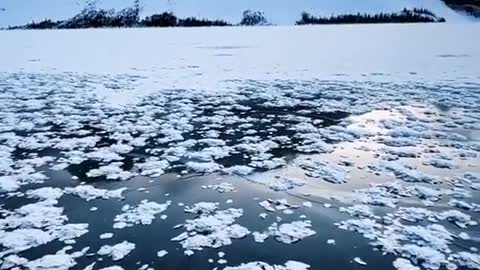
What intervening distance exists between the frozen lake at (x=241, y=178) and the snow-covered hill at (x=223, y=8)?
425 feet

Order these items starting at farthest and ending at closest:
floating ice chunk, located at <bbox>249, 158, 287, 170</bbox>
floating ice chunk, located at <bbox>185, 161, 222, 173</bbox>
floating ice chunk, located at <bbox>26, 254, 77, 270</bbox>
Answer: floating ice chunk, located at <bbox>249, 158, 287, 170</bbox>
floating ice chunk, located at <bbox>185, 161, 222, 173</bbox>
floating ice chunk, located at <bbox>26, 254, 77, 270</bbox>

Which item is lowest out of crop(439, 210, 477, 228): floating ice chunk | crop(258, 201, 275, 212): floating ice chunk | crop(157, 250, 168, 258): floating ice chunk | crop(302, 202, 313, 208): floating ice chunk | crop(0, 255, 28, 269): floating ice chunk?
crop(439, 210, 477, 228): floating ice chunk

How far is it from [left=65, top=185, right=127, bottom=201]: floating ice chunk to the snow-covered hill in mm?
134801

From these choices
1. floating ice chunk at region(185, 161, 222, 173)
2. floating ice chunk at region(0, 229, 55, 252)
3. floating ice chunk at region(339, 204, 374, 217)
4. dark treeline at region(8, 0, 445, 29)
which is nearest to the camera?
floating ice chunk at region(0, 229, 55, 252)

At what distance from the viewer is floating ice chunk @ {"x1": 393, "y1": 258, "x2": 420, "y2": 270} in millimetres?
3633

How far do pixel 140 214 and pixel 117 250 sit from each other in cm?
76

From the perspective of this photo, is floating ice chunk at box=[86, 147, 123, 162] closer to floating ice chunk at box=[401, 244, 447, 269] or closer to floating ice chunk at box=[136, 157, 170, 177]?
floating ice chunk at box=[136, 157, 170, 177]

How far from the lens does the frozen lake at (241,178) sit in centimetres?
392

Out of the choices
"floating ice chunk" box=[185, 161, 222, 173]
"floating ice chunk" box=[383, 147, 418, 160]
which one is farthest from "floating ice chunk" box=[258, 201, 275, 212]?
"floating ice chunk" box=[383, 147, 418, 160]

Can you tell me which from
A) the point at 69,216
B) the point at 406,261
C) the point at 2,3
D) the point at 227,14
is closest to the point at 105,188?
the point at 69,216

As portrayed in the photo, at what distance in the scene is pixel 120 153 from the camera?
6.74 metres

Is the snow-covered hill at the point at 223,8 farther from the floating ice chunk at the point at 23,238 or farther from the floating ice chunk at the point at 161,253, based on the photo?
the floating ice chunk at the point at 161,253

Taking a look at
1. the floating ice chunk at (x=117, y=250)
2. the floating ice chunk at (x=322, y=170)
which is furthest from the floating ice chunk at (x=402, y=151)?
the floating ice chunk at (x=117, y=250)

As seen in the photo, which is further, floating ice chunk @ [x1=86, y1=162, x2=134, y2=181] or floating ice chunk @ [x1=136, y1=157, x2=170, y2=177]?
floating ice chunk @ [x1=136, y1=157, x2=170, y2=177]
